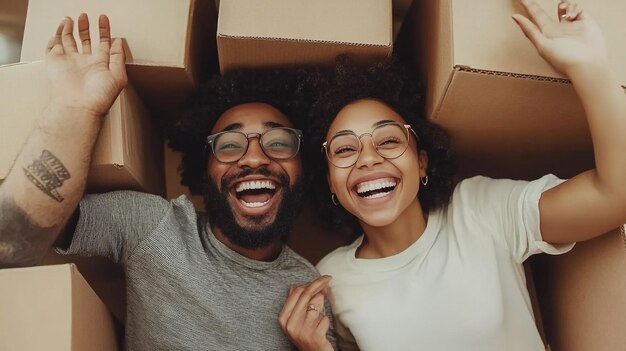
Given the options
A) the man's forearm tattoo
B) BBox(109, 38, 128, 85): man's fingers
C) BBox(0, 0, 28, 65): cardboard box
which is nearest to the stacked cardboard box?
BBox(109, 38, 128, 85): man's fingers

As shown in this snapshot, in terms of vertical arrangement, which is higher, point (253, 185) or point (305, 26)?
point (305, 26)

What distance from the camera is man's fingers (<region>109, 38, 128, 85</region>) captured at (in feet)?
3.38

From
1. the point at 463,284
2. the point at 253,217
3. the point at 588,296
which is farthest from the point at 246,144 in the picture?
the point at 588,296

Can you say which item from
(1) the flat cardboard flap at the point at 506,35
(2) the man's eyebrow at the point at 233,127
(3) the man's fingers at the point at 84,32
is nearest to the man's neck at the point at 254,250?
(2) the man's eyebrow at the point at 233,127

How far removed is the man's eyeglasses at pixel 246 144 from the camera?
1217mm

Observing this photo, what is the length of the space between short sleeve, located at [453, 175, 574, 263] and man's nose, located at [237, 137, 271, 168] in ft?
1.39

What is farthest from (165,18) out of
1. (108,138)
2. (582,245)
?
(582,245)

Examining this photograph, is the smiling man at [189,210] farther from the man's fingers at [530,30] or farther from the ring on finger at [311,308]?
the man's fingers at [530,30]

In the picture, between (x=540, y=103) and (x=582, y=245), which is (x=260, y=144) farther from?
(x=582, y=245)

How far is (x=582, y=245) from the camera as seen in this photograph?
1.15 m

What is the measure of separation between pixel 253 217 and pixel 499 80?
552 mm

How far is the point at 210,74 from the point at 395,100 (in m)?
0.48

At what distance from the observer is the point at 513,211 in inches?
42.8

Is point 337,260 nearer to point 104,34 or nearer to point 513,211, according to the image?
point 513,211
